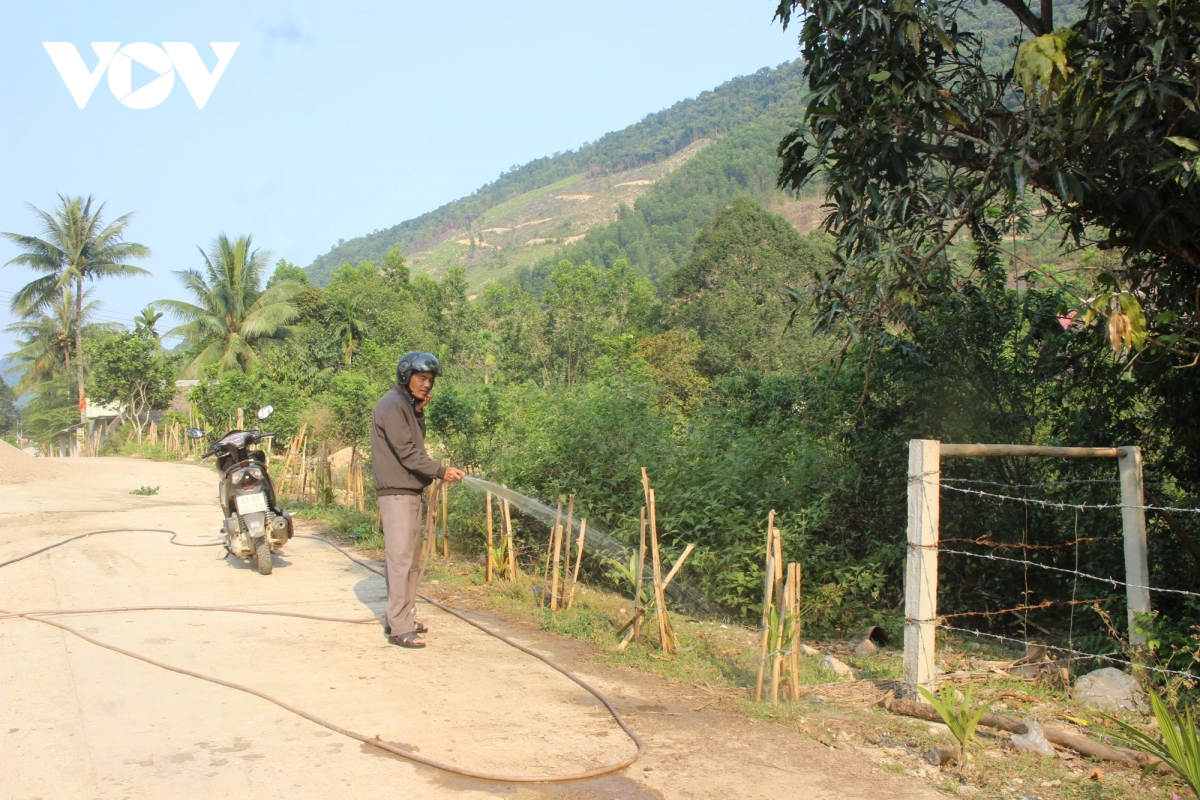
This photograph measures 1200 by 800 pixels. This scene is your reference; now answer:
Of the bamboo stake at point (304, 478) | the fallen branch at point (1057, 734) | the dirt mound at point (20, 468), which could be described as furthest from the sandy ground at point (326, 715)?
the dirt mound at point (20, 468)

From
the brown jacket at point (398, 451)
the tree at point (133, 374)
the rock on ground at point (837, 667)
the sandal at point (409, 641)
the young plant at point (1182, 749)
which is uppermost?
the tree at point (133, 374)

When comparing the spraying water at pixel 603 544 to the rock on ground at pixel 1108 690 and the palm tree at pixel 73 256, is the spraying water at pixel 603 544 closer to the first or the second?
the rock on ground at pixel 1108 690

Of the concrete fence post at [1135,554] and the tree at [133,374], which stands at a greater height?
the tree at [133,374]

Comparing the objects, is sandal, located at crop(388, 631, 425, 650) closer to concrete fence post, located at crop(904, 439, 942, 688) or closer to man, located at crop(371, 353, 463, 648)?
man, located at crop(371, 353, 463, 648)

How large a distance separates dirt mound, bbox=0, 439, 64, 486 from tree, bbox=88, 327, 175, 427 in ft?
73.1

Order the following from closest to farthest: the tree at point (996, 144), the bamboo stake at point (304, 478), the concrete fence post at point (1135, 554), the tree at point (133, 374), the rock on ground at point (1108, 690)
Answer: the rock on ground at point (1108, 690)
the tree at point (996, 144)
the concrete fence post at point (1135, 554)
the bamboo stake at point (304, 478)
the tree at point (133, 374)

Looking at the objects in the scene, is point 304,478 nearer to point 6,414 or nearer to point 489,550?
point 489,550

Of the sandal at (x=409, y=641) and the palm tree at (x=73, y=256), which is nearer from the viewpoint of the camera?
the sandal at (x=409, y=641)

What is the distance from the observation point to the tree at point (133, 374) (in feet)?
131

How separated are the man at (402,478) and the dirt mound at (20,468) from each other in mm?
12950

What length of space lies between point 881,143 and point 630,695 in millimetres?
4240

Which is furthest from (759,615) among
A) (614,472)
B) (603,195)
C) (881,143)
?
(603,195)

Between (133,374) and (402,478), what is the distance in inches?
1537

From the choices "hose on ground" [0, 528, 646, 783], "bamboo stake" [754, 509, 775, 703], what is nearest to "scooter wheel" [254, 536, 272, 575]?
"hose on ground" [0, 528, 646, 783]
